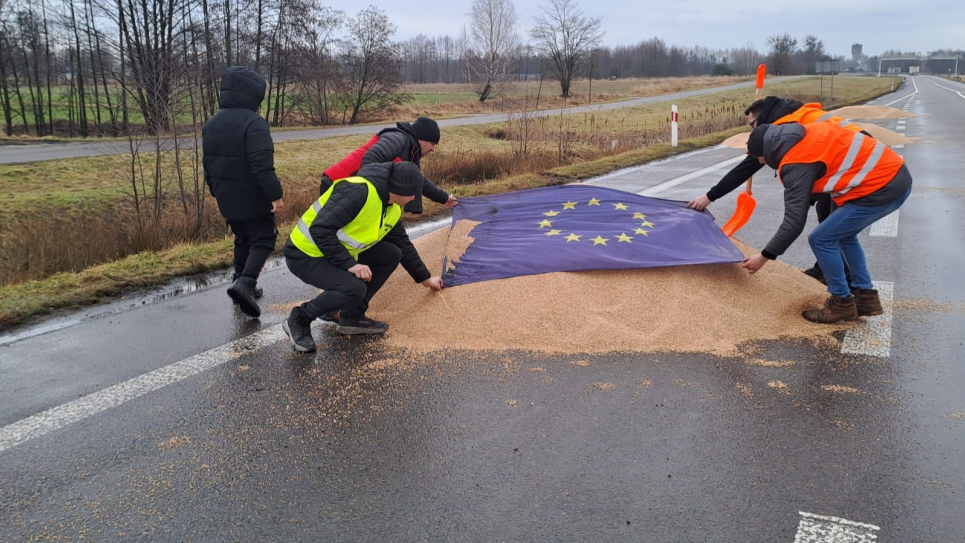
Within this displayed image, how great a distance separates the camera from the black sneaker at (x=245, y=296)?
5.17 meters

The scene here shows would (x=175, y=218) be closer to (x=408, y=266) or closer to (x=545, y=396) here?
(x=408, y=266)

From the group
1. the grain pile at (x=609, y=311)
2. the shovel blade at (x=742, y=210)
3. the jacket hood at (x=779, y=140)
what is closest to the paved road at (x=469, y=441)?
the grain pile at (x=609, y=311)

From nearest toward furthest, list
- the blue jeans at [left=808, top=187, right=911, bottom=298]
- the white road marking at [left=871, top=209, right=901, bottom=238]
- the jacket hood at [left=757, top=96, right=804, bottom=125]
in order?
1. the blue jeans at [left=808, top=187, right=911, bottom=298]
2. the jacket hood at [left=757, top=96, right=804, bottom=125]
3. the white road marking at [left=871, top=209, right=901, bottom=238]

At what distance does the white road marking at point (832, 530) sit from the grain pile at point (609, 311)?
1784 mm

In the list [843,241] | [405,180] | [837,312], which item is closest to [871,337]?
[837,312]

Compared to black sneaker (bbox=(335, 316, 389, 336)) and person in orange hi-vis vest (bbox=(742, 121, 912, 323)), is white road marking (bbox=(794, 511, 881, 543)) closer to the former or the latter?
person in orange hi-vis vest (bbox=(742, 121, 912, 323))

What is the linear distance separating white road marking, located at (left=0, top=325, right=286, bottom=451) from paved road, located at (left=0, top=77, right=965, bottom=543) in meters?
0.02

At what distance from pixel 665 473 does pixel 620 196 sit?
4.10 m

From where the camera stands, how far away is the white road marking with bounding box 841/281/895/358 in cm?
445

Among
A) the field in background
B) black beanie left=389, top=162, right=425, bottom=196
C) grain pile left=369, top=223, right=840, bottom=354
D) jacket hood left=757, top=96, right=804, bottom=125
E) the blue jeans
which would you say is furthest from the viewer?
the field in background

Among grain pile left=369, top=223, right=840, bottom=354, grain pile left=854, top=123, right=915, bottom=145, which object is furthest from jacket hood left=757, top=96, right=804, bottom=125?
grain pile left=369, top=223, right=840, bottom=354

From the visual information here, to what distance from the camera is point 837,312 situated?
491 centimetres

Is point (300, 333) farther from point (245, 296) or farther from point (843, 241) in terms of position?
point (843, 241)

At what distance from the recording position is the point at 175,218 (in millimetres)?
9898
